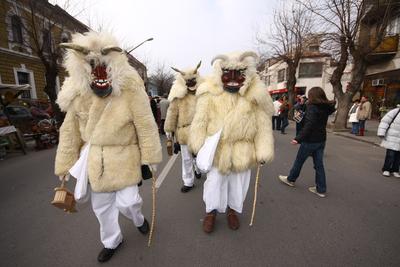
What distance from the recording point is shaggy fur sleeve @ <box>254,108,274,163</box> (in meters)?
2.68

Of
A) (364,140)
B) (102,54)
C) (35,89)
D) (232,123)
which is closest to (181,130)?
(232,123)

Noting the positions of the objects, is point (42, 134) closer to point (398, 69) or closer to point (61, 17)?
point (61, 17)

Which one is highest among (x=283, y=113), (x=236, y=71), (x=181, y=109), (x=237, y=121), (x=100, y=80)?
(x=236, y=71)

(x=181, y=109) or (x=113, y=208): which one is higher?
(x=181, y=109)

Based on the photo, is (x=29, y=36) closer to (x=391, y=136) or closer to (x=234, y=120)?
(x=234, y=120)

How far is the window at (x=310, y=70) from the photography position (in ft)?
100

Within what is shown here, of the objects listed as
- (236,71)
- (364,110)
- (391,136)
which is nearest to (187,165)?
(236,71)

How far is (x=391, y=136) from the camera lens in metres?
4.67

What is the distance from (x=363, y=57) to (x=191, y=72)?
11.4 meters

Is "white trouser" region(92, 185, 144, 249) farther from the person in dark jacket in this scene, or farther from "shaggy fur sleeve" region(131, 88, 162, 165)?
A: the person in dark jacket

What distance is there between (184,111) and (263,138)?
1734mm

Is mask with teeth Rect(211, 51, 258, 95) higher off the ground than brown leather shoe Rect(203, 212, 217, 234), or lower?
higher

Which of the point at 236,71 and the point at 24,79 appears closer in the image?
the point at 236,71

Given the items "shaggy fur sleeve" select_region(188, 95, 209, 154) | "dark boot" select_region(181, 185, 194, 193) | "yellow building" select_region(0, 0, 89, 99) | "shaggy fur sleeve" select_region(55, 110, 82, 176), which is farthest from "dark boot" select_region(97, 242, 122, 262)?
"yellow building" select_region(0, 0, 89, 99)
